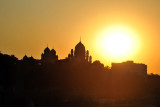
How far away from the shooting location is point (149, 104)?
325 feet

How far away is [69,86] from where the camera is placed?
9256cm

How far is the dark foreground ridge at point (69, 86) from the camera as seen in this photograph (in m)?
76.0

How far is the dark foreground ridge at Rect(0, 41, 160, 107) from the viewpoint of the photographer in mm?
76000

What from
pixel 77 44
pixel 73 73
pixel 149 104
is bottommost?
pixel 149 104

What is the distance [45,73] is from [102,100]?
11.7 metres

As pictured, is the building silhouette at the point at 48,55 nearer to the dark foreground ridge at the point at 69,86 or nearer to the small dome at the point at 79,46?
the dark foreground ridge at the point at 69,86

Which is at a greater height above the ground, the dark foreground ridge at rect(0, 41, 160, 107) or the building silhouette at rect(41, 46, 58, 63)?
the building silhouette at rect(41, 46, 58, 63)

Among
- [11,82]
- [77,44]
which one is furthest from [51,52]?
[11,82]

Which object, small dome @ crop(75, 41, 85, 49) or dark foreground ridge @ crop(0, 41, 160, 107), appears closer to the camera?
dark foreground ridge @ crop(0, 41, 160, 107)

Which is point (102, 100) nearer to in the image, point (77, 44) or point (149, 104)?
point (149, 104)

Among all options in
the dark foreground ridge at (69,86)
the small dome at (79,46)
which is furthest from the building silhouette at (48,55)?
the small dome at (79,46)

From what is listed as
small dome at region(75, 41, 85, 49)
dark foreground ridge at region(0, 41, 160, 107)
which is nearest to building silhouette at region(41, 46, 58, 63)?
dark foreground ridge at region(0, 41, 160, 107)

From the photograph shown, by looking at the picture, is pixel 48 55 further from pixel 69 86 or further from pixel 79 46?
pixel 69 86

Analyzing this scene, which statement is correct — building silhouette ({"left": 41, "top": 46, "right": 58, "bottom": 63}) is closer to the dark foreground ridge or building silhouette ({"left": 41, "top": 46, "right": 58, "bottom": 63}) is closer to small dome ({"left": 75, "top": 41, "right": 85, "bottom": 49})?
the dark foreground ridge
